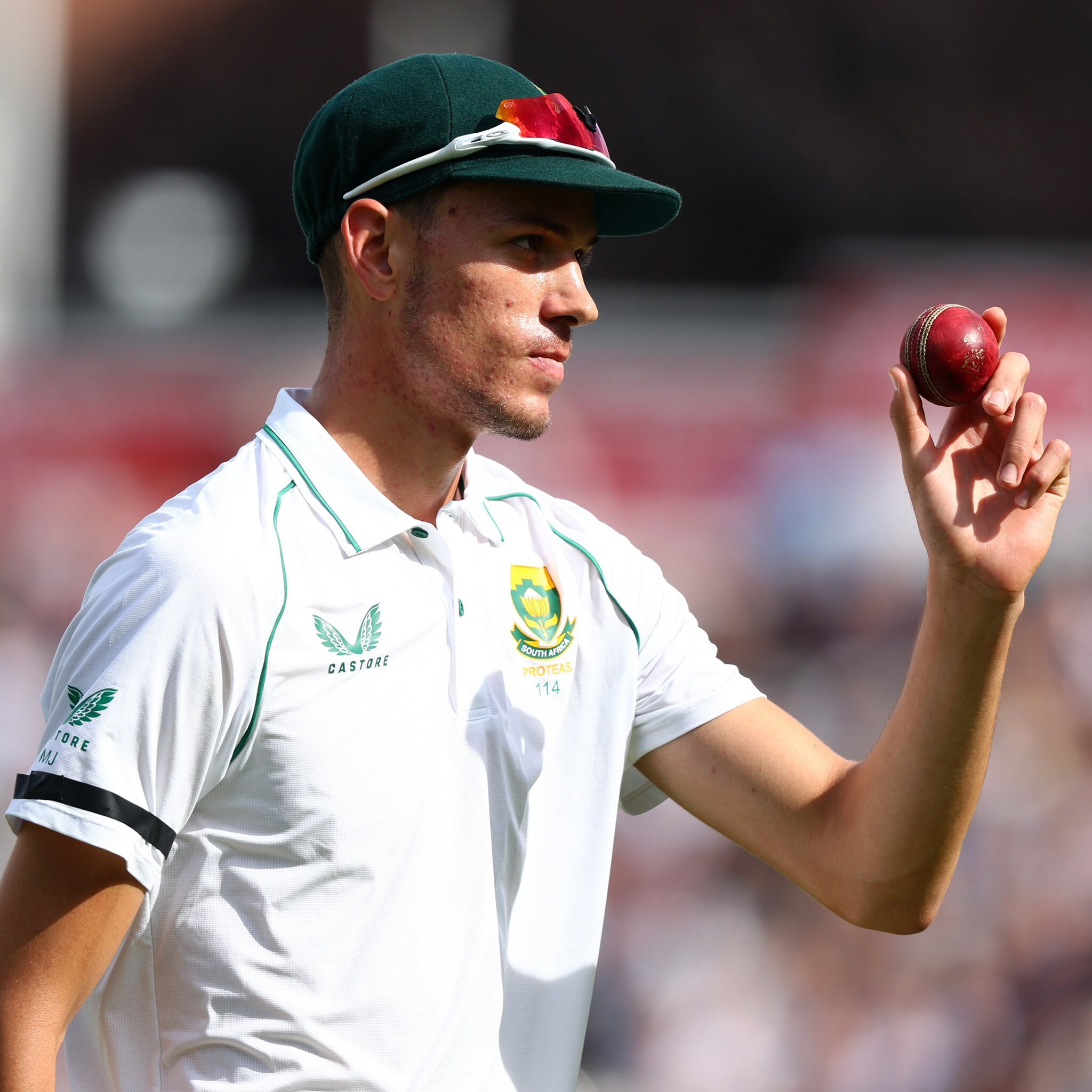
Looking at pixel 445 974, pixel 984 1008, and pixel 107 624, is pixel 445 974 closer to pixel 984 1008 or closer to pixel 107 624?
pixel 107 624

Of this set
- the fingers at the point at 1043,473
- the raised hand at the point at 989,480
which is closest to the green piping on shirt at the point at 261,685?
the raised hand at the point at 989,480

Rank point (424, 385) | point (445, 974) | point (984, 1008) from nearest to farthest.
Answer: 1. point (445, 974)
2. point (424, 385)
3. point (984, 1008)

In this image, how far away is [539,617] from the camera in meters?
2.00

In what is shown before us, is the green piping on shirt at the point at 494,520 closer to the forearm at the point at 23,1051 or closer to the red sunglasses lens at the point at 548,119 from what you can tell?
the red sunglasses lens at the point at 548,119

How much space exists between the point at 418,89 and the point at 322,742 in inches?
37.3

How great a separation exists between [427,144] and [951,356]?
2.56 feet

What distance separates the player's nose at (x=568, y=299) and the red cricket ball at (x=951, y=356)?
0.45m

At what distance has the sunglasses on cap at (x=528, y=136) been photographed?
75.3 inches

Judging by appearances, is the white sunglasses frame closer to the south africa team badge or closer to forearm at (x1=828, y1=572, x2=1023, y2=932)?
the south africa team badge

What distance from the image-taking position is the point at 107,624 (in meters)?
1.62

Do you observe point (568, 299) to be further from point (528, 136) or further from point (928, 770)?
point (928, 770)

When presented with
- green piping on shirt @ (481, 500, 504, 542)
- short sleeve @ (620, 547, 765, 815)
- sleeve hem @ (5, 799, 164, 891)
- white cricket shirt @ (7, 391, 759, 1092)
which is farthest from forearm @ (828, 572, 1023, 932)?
sleeve hem @ (5, 799, 164, 891)

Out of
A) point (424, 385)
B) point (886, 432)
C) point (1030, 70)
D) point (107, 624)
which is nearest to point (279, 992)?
point (107, 624)

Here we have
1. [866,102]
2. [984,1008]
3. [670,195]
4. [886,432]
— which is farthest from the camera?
[866,102]
